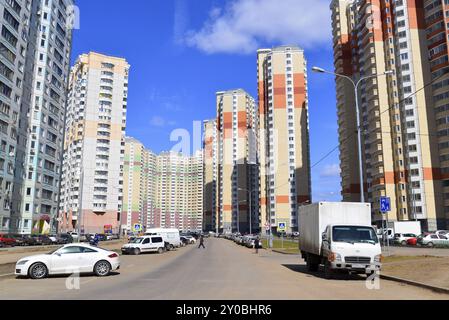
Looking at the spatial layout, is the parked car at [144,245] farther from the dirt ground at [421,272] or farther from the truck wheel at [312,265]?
the dirt ground at [421,272]

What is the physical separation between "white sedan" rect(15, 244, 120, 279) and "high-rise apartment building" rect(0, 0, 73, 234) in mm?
51380

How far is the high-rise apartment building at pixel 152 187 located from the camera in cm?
15488

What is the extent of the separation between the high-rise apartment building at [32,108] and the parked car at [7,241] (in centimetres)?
1257

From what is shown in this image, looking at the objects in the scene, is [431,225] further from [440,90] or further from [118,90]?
[118,90]

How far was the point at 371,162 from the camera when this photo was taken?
9156 centimetres

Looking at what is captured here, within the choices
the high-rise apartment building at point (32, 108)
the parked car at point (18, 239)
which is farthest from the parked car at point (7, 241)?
the high-rise apartment building at point (32, 108)

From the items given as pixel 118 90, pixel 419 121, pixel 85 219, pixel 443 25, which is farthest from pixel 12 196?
pixel 443 25

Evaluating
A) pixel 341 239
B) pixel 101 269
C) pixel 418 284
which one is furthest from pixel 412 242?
pixel 101 269

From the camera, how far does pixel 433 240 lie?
43438 millimetres

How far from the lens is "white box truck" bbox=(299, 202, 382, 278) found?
15.9 meters

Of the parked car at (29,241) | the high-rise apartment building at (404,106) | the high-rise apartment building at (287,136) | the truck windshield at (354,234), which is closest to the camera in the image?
the truck windshield at (354,234)

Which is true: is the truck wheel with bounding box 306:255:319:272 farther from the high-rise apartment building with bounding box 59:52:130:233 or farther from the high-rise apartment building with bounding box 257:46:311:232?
the high-rise apartment building with bounding box 257:46:311:232

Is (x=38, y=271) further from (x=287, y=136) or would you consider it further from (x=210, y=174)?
(x=210, y=174)
